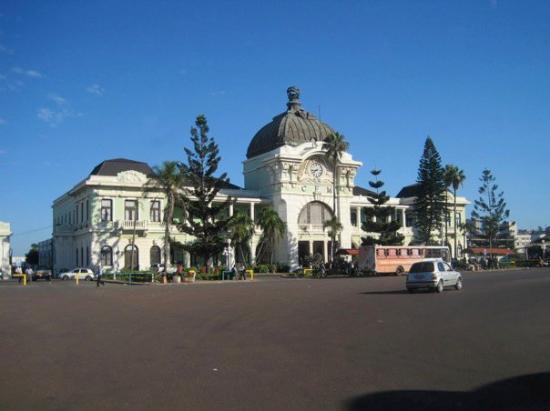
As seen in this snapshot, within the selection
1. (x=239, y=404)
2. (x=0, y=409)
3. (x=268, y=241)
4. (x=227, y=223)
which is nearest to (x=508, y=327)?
(x=239, y=404)

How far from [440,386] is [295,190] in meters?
55.9

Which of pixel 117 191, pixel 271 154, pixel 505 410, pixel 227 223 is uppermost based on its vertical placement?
pixel 271 154

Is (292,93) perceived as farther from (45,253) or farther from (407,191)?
(45,253)

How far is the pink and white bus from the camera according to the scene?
1881 inches

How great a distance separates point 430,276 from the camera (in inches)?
934

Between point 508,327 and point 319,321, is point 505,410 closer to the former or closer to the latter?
point 508,327

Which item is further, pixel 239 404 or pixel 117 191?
pixel 117 191

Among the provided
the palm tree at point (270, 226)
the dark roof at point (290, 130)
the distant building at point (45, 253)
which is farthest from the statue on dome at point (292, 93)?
the distant building at point (45, 253)

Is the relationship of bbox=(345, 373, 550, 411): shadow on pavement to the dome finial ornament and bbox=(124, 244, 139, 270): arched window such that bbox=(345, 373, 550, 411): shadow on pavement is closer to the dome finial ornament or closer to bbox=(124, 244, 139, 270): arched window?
bbox=(124, 244, 139, 270): arched window

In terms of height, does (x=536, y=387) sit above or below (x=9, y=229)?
below

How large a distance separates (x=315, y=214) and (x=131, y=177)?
20445 mm

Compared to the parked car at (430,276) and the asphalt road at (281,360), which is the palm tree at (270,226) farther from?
the asphalt road at (281,360)

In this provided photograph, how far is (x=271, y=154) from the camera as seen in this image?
6372 centimetres

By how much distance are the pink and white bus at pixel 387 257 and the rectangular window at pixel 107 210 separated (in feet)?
79.2
